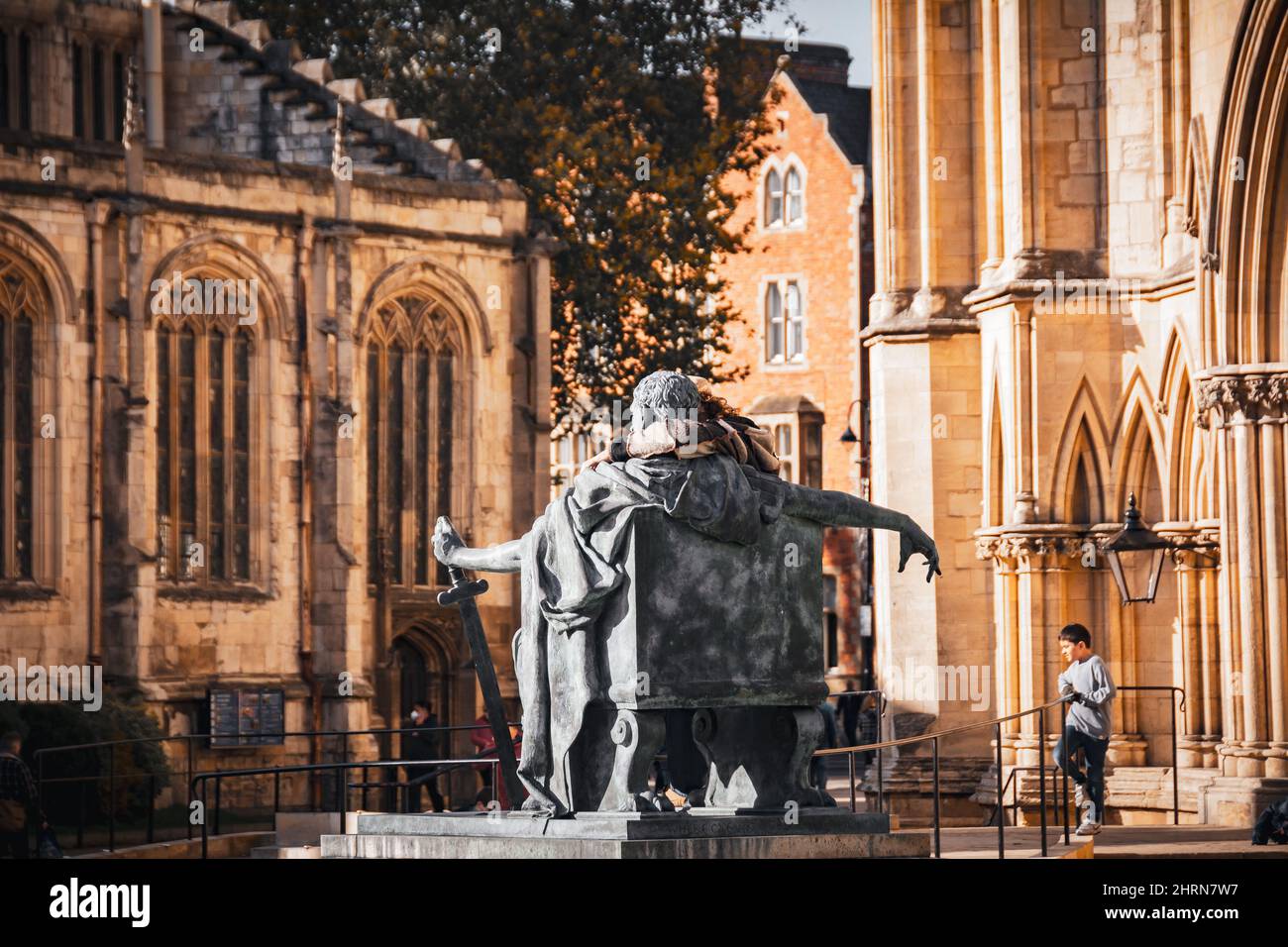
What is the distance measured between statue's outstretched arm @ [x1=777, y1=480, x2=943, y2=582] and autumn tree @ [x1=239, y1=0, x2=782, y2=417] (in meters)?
35.2

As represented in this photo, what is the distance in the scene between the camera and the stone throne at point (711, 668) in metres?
11.1

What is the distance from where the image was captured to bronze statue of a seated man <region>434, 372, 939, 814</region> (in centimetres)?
1117

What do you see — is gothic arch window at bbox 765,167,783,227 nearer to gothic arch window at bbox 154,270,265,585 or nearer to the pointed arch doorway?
the pointed arch doorway

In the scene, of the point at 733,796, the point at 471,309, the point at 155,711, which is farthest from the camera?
the point at 471,309

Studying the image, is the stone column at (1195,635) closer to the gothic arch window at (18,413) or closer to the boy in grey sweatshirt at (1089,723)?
the boy in grey sweatshirt at (1089,723)

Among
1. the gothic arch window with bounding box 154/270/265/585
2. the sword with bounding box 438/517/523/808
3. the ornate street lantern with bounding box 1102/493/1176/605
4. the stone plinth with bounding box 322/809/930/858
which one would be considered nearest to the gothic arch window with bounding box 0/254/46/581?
the gothic arch window with bounding box 154/270/265/585

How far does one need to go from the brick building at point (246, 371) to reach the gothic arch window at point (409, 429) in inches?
1.6

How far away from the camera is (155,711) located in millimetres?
38594

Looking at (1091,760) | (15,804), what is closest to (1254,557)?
(1091,760)

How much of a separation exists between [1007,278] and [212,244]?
21.0 m
